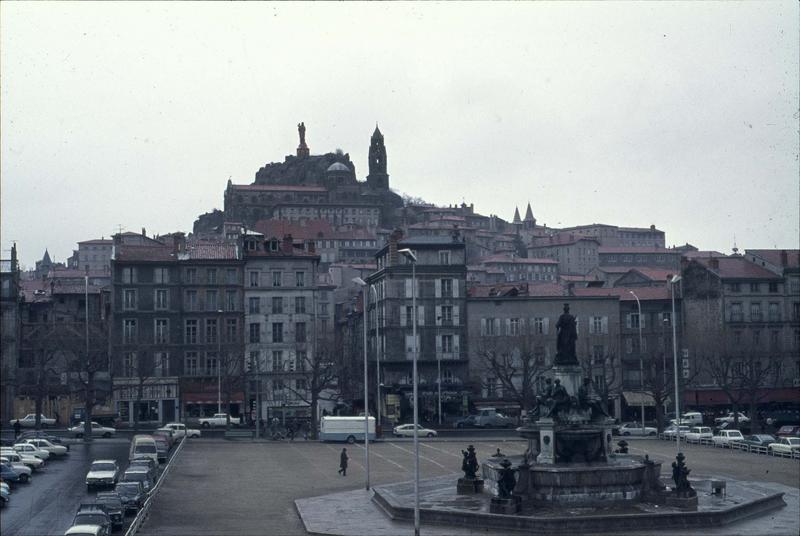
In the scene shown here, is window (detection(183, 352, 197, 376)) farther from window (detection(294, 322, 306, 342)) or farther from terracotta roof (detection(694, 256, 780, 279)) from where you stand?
terracotta roof (detection(694, 256, 780, 279))

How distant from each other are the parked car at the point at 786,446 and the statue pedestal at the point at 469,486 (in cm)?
2449

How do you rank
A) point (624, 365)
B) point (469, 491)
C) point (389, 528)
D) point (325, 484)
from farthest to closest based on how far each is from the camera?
point (624, 365) < point (325, 484) < point (469, 491) < point (389, 528)

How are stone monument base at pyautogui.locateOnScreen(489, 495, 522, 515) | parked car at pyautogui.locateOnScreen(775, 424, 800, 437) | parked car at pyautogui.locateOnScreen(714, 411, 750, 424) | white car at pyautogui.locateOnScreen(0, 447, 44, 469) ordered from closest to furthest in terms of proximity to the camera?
stone monument base at pyautogui.locateOnScreen(489, 495, 522, 515)
white car at pyautogui.locateOnScreen(0, 447, 44, 469)
parked car at pyautogui.locateOnScreen(775, 424, 800, 437)
parked car at pyautogui.locateOnScreen(714, 411, 750, 424)

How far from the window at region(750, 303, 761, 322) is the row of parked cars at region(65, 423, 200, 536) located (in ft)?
162

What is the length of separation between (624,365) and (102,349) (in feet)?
137

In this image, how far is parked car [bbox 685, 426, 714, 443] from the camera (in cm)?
7506

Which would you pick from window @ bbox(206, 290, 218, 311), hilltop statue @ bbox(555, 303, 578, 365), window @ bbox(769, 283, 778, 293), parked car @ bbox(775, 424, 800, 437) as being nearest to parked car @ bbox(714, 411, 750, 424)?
parked car @ bbox(775, 424, 800, 437)

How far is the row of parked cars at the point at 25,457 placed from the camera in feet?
172

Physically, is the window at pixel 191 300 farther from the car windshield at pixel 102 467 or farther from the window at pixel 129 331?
the car windshield at pixel 102 467

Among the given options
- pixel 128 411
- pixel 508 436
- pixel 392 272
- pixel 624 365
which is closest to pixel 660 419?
pixel 508 436

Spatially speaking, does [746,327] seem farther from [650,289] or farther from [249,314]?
[249,314]

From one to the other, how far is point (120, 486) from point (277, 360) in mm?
51012

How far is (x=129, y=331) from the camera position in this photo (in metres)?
94.1

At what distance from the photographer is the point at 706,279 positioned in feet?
327
